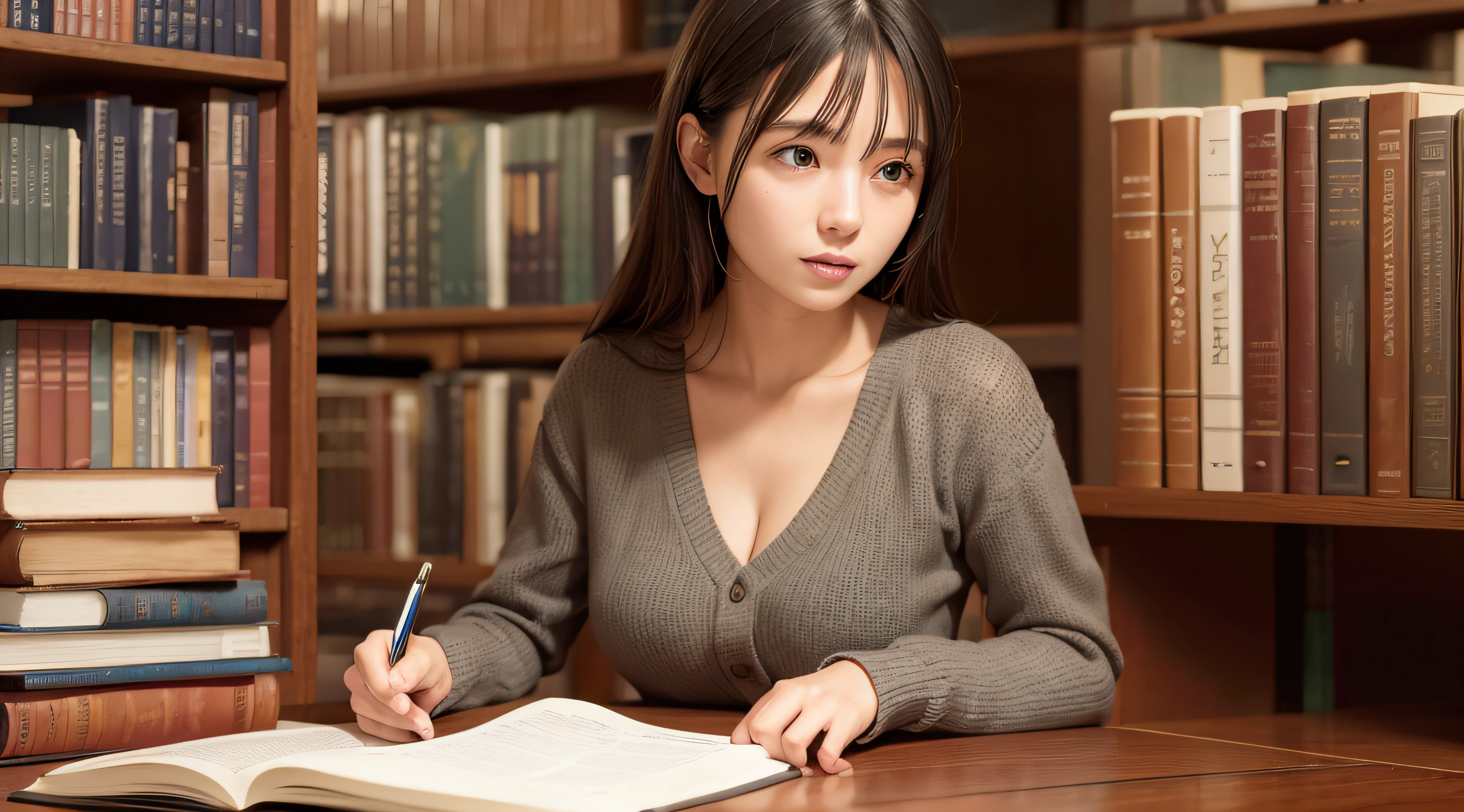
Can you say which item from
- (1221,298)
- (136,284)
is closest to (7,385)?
(136,284)

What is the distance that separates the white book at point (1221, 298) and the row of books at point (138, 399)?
91cm

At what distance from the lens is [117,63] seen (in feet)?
3.84

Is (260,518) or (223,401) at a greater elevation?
(223,401)

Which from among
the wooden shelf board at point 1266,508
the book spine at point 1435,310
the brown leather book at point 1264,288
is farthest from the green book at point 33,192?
the book spine at point 1435,310

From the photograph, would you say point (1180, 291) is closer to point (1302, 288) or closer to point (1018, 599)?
point (1302, 288)

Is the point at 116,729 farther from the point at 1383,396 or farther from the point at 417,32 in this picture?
the point at 417,32

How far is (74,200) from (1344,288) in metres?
1.14

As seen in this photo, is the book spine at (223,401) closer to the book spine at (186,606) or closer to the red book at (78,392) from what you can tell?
the red book at (78,392)

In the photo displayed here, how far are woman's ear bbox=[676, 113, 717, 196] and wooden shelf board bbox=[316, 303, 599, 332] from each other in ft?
2.58

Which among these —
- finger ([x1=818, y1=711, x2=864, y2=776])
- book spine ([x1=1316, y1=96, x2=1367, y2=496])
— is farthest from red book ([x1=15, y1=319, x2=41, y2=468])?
book spine ([x1=1316, y1=96, x2=1367, y2=496])

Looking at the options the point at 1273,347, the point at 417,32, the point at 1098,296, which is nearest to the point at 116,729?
the point at 1273,347

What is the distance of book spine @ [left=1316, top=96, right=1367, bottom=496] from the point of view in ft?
3.52

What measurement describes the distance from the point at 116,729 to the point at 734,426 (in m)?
0.55

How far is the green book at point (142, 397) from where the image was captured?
4.07ft
